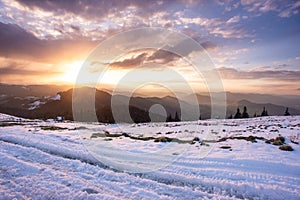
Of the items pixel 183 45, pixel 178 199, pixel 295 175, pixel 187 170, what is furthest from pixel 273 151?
pixel 183 45

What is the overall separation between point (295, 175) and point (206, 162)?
3.16m

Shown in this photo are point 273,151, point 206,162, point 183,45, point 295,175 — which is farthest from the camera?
point 183,45

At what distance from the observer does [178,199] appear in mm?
5117

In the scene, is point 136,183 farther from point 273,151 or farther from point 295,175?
point 273,151

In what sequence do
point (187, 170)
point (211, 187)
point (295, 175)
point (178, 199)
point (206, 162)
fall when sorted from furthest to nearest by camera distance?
point (206, 162)
point (187, 170)
point (295, 175)
point (211, 187)
point (178, 199)

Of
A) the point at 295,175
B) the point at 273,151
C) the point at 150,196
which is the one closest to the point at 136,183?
the point at 150,196

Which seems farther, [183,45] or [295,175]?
[183,45]

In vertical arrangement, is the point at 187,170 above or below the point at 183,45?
below

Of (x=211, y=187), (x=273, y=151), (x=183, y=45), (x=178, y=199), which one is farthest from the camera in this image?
(x=183, y=45)

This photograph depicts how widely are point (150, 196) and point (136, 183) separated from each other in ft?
3.45

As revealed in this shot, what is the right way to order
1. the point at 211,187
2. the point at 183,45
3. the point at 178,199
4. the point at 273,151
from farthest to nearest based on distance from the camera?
the point at 183,45 < the point at 273,151 < the point at 211,187 < the point at 178,199

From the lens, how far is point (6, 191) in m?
5.26

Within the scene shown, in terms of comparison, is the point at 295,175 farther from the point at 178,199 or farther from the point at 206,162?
the point at 178,199

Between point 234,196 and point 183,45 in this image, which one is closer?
point 234,196
